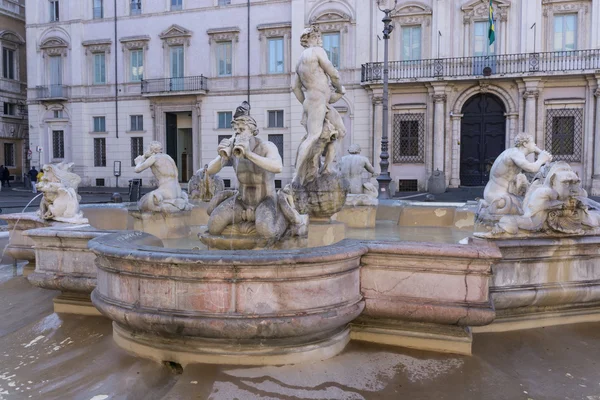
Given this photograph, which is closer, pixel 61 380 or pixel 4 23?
pixel 61 380

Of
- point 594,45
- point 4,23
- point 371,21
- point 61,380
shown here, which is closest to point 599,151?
point 594,45

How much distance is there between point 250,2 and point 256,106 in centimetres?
543

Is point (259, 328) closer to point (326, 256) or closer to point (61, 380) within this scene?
point (326, 256)

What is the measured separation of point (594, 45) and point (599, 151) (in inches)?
183

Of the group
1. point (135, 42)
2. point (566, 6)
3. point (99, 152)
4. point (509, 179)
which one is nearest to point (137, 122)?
point (99, 152)

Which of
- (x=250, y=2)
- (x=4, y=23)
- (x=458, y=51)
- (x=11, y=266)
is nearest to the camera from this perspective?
(x=11, y=266)

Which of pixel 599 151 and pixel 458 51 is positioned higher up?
pixel 458 51

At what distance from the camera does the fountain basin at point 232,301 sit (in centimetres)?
330

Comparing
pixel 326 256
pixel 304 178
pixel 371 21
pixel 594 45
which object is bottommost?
pixel 326 256

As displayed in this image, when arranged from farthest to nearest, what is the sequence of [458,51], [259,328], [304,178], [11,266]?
[458,51]
[11,266]
[304,178]
[259,328]

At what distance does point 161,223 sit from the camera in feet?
20.8

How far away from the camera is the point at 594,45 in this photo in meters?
23.2

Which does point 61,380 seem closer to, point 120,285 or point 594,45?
point 120,285

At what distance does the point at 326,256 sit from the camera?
3.41 meters
